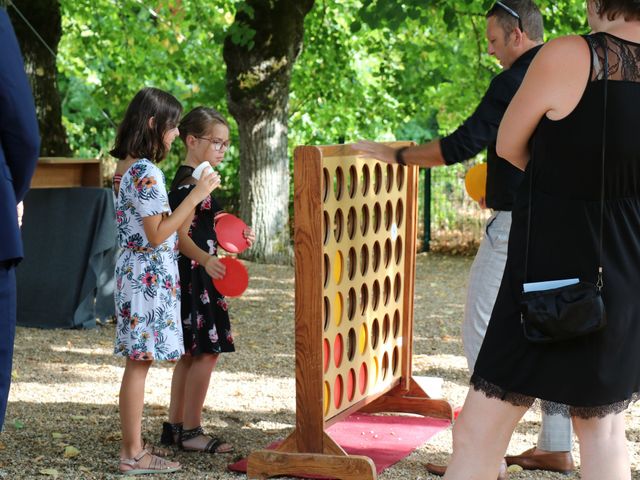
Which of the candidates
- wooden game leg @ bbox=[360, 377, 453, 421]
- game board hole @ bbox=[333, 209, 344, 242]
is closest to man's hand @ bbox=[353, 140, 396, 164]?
game board hole @ bbox=[333, 209, 344, 242]

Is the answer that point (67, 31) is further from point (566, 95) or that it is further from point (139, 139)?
point (566, 95)

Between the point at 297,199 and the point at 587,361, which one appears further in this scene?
the point at 297,199

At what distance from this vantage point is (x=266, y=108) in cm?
1297

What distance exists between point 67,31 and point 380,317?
1569cm

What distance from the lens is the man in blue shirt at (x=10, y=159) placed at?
3.18 metres

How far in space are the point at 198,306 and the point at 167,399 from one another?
1494 mm

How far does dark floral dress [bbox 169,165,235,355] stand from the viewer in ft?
16.2

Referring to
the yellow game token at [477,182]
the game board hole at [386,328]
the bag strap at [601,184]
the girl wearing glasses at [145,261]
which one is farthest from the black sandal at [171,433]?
the bag strap at [601,184]

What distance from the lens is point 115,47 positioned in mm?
19422

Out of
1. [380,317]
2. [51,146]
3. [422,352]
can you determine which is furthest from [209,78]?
[380,317]

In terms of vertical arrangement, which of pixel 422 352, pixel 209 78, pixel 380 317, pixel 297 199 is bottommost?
pixel 422 352

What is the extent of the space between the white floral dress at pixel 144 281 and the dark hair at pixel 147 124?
0.08m

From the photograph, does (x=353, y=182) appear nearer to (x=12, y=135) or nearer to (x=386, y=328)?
(x=386, y=328)

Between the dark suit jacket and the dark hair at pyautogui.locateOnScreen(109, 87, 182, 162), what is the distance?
50.9 inches
